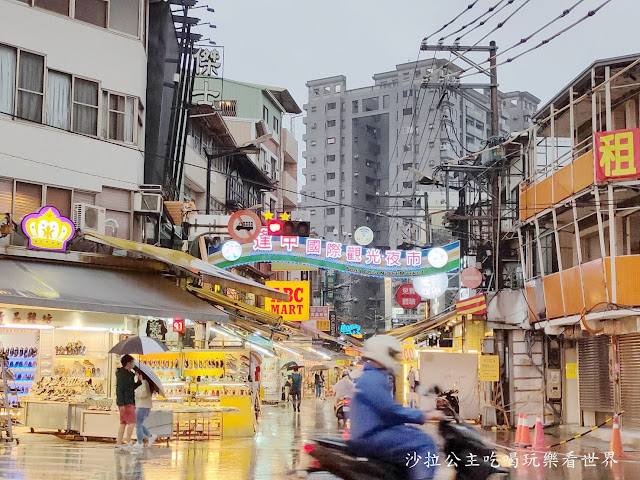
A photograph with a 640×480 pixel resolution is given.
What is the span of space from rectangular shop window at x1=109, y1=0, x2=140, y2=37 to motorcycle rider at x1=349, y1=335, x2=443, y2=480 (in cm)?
1947

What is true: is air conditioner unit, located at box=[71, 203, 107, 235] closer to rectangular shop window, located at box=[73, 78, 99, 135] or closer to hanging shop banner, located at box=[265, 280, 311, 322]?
rectangular shop window, located at box=[73, 78, 99, 135]

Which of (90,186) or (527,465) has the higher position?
(90,186)

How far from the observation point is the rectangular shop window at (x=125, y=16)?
25.8 metres

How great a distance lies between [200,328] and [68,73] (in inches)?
336

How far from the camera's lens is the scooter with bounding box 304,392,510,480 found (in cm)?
860

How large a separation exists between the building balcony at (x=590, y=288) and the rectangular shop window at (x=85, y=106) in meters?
13.6

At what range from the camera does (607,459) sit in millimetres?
18188

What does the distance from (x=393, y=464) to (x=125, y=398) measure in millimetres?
11096

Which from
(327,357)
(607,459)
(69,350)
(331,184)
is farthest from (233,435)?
(331,184)

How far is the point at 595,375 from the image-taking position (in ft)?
89.4

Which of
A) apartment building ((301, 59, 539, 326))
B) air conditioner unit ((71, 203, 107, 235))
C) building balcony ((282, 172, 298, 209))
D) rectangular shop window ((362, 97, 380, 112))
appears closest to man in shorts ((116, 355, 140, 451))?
air conditioner unit ((71, 203, 107, 235))

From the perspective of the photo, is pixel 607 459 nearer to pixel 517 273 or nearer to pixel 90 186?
pixel 90 186

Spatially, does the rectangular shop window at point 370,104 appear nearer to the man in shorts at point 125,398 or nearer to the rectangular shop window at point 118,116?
the rectangular shop window at point 118,116

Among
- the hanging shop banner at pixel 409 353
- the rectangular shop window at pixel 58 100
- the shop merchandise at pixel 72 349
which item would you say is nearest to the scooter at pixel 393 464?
the shop merchandise at pixel 72 349
